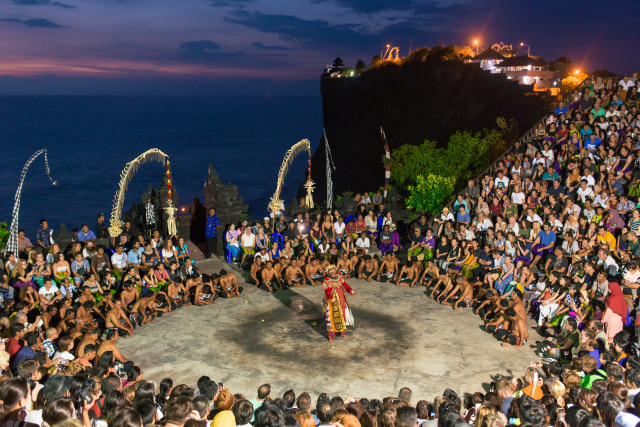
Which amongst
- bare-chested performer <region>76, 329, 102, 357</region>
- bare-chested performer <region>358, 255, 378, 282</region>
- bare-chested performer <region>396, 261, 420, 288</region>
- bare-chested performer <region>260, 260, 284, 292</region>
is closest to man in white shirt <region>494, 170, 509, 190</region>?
bare-chested performer <region>396, 261, 420, 288</region>

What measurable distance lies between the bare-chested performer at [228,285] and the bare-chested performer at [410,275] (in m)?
4.49

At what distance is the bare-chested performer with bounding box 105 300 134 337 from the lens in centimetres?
1256

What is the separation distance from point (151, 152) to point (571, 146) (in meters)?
13.4

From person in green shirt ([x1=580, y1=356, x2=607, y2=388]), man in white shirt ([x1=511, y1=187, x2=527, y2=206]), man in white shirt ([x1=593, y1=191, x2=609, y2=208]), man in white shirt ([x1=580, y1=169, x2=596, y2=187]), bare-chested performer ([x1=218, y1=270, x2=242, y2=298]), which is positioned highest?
man in white shirt ([x1=580, y1=169, x2=596, y2=187])

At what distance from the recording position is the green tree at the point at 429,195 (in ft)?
73.2

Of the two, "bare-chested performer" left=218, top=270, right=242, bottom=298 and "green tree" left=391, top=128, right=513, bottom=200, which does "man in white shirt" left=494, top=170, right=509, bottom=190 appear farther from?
"green tree" left=391, top=128, right=513, bottom=200

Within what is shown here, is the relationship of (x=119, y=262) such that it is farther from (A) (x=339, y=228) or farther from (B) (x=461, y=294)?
(B) (x=461, y=294)

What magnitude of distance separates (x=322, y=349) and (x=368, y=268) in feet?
14.6

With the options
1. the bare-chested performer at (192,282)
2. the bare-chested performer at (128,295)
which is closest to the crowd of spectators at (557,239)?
the bare-chested performer at (192,282)

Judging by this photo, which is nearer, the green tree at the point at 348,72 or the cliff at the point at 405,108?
the cliff at the point at 405,108

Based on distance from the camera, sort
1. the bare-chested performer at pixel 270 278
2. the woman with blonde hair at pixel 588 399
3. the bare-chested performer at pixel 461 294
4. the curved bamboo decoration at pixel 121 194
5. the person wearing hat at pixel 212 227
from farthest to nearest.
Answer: the person wearing hat at pixel 212 227
the curved bamboo decoration at pixel 121 194
the bare-chested performer at pixel 270 278
the bare-chested performer at pixel 461 294
the woman with blonde hair at pixel 588 399

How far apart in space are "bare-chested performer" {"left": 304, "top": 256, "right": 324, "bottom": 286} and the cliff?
21.1 m

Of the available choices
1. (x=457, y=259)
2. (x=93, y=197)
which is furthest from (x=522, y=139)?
(x=93, y=197)

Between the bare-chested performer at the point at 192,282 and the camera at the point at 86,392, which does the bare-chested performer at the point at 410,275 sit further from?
the camera at the point at 86,392
